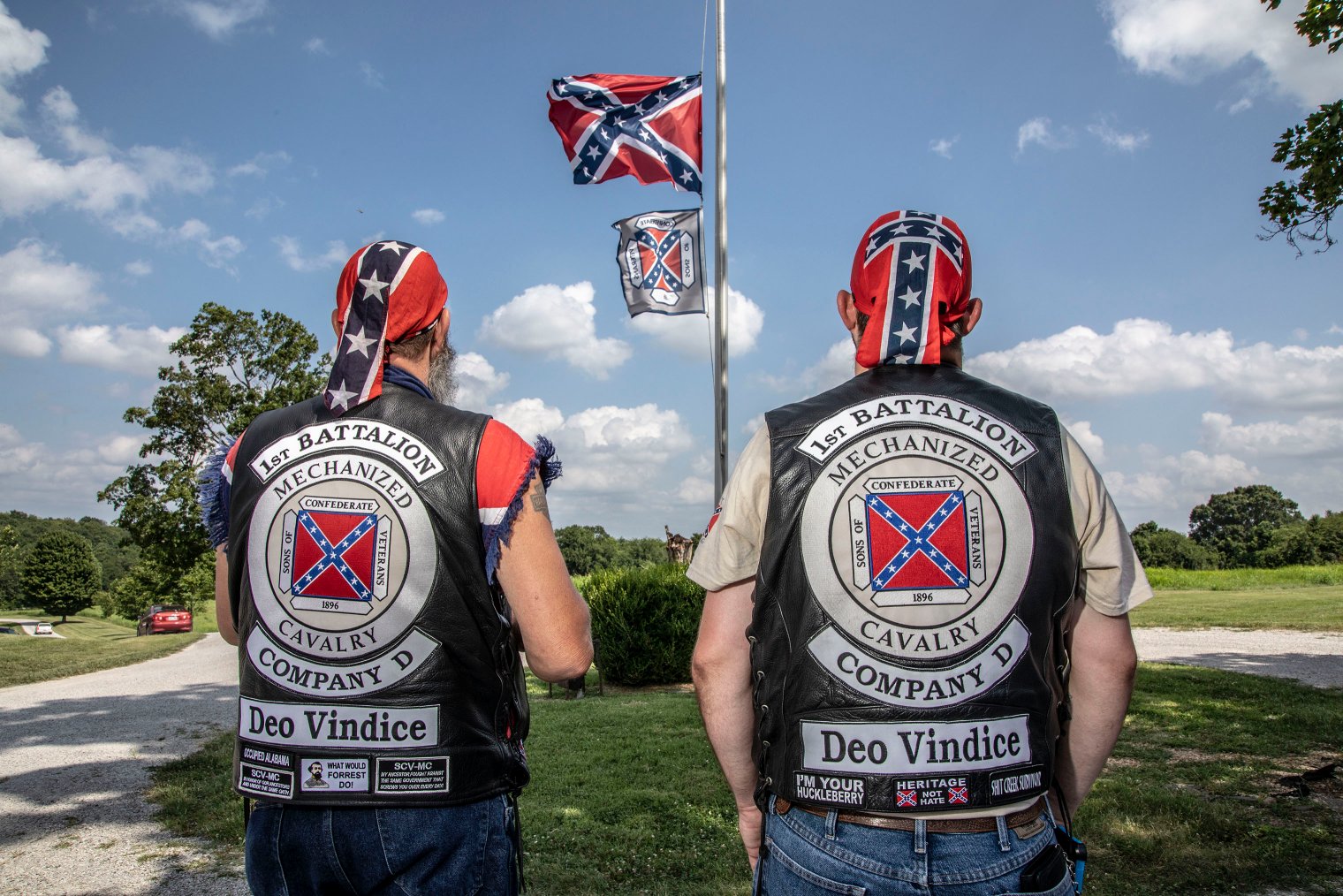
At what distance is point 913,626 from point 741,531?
0.41 meters

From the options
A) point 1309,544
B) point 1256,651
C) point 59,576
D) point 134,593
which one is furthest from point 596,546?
point 1256,651

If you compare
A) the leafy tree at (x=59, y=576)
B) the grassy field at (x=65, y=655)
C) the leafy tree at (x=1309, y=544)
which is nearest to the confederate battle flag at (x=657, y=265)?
the grassy field at (x=65, y=655)

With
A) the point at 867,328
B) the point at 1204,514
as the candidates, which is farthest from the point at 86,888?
the point at 1204,514

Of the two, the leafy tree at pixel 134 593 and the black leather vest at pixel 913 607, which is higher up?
the black leather vest at pixel 913 607

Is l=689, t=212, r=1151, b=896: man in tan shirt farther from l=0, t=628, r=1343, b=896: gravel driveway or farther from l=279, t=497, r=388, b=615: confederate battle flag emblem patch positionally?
l=0, t=628, r=1343, b=896: gravel driveway

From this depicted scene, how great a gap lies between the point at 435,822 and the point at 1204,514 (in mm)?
92439

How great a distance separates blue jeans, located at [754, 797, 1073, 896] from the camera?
5.68 ft

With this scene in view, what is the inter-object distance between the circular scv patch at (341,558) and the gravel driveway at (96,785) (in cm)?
349

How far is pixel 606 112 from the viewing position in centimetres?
1070

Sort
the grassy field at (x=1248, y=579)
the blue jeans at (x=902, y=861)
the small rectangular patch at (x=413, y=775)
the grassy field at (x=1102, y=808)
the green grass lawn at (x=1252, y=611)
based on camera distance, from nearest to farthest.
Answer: the blue jeans at (x=902, y=861)
the small rectangular patch at (x=413, y=775)
the grassy field at (x=1102, y=808)
the green grass lawn at (x=1252, y=611)
the grassy field at (x=1248, y=579)

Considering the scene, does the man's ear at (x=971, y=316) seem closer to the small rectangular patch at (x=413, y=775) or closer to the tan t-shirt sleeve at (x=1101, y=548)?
the tan t-shirt sleeve at (x=1101, y=548)

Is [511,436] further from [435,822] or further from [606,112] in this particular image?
[606,112]

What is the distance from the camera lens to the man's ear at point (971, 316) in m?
2.18

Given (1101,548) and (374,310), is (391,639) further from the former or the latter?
(1101,548)
